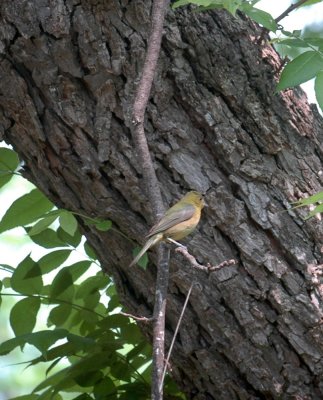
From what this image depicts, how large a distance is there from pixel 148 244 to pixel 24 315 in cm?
74

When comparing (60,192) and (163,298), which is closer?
(163,298)

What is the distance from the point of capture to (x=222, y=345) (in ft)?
9.17

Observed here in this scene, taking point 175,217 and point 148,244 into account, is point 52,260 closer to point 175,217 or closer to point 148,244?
point 148,244

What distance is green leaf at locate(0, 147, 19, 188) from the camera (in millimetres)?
Answer: 3160

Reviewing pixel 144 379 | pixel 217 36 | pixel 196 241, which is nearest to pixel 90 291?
pixel 144 379

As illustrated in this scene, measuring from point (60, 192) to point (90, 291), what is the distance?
62cm

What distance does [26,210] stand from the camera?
10.1 feet

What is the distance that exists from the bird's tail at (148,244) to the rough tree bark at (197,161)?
11 cm

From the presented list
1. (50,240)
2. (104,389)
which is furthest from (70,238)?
(104,389)

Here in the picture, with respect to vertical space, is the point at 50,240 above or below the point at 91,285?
above

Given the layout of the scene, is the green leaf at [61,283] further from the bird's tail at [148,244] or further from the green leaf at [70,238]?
the bird's tail at [148,244]

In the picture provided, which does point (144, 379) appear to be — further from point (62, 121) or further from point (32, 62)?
point (32, 62)

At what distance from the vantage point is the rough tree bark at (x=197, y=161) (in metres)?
2.75

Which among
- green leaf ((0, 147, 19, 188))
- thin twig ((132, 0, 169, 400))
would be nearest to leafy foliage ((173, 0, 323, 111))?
thin twig ((132, 0, 169, 400))
